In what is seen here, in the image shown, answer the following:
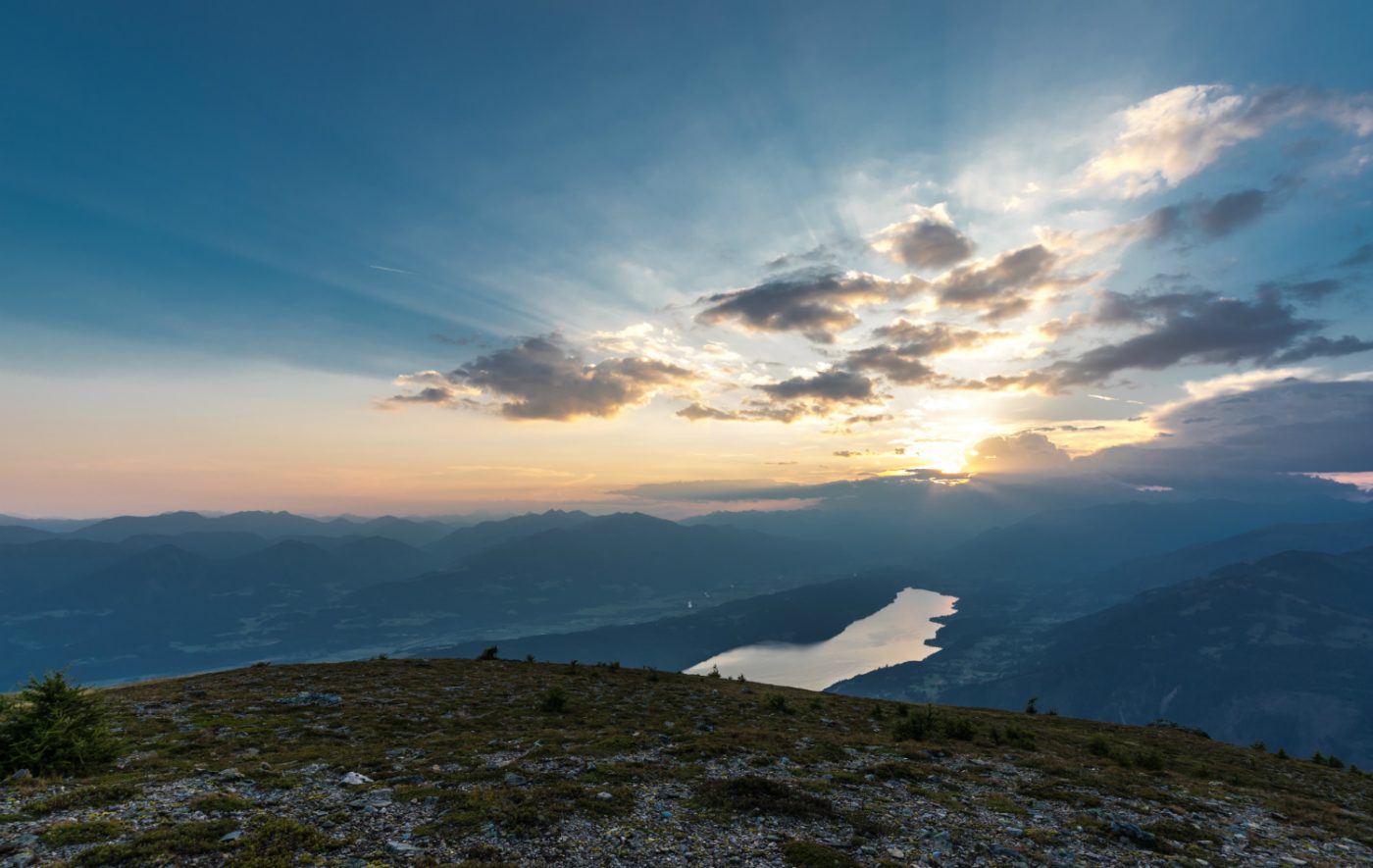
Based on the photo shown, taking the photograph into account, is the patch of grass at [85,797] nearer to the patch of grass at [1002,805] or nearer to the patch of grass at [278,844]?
the patch of grass at [278,844]

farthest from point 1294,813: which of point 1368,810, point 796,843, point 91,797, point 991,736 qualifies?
point 91,797

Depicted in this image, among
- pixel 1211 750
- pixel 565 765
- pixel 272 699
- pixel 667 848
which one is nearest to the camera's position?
pixel 667 848

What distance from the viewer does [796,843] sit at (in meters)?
12.8

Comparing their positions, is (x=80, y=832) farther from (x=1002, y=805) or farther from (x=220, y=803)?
(x=1002, y=805)

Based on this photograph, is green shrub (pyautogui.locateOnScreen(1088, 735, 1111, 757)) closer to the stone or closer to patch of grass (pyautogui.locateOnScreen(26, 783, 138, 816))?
patch of grass (pyautogui.locateOnScreen(26, 783, 138, 816))

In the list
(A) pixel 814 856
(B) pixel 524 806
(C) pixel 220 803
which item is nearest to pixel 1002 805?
(A) pixel 814 856

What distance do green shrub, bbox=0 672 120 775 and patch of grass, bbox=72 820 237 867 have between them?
733 centimetres

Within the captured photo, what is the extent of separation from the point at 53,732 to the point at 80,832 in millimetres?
6775

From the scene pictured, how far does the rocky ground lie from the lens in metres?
12.0

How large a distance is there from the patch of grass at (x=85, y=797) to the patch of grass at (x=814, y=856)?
16.5 m

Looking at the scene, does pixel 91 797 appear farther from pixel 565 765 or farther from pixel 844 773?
pixel 844 773

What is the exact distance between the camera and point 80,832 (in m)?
11.2

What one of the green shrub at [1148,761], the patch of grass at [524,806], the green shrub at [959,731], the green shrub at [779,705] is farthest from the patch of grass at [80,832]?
the green shrub at [1148,761]

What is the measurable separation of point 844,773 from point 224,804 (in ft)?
60.3
